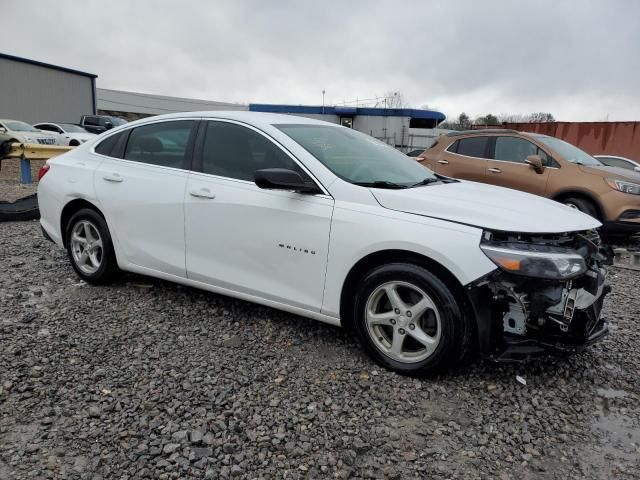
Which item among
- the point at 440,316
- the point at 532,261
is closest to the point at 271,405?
the point at 440,316

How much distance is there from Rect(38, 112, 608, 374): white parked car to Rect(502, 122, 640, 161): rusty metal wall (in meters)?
20.0

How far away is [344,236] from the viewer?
3.02 meters

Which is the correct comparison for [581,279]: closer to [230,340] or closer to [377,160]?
[377,160]

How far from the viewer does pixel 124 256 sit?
13.5ft

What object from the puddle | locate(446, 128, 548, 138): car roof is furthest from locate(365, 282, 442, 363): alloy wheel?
locate(446, 128, 548, 138): car roof

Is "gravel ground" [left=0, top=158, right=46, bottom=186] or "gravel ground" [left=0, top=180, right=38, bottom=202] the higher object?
"gravel ground" [left=0, top=180, right=38, bottom=202]

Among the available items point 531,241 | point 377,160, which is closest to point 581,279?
point 531,241

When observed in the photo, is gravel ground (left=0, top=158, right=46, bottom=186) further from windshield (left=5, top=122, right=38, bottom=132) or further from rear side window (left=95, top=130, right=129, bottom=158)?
rear side window (left=95, top=130, right=129, bottom=158)

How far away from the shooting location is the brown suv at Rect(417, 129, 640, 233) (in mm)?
6680

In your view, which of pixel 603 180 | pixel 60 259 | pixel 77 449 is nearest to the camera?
pixel 77 449

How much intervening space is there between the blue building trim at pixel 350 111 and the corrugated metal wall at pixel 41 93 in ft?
42.4

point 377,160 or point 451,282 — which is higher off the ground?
point 377,160

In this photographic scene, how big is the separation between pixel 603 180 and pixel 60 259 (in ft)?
23.1

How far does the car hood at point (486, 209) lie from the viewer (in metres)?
2.77
